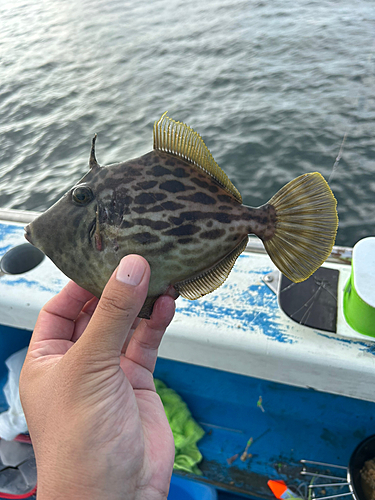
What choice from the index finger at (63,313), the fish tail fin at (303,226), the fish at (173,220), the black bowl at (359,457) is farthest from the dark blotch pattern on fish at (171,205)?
the black bowl at (359,457)

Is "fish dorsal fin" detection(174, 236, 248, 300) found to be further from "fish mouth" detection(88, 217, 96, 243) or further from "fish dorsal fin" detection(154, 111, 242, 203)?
"fish mouth" detection(88, 217, 96, 243)

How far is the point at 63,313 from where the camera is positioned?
226 cm

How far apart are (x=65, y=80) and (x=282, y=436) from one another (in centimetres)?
1069

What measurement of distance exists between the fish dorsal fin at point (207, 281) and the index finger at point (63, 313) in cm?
86

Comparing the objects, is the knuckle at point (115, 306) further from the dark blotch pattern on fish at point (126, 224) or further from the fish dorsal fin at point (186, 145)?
the fish dorsal fin at point (186, 145)

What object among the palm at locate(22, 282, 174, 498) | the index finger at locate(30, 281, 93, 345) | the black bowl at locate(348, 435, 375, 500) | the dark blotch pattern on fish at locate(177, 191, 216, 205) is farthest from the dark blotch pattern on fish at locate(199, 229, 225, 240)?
the black bowl at locate(348, 435, 375, 500)

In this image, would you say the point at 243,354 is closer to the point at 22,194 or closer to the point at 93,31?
the point at 22,194

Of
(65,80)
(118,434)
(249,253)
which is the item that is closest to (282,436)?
(249,253)

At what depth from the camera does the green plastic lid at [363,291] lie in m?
2.26

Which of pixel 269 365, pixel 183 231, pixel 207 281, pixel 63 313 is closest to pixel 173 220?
pixel 183 231

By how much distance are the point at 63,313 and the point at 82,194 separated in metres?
0.95

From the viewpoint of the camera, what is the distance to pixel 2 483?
3002mm

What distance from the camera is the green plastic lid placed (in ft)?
7.41

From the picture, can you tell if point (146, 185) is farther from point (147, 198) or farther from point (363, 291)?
point (363, 291)
